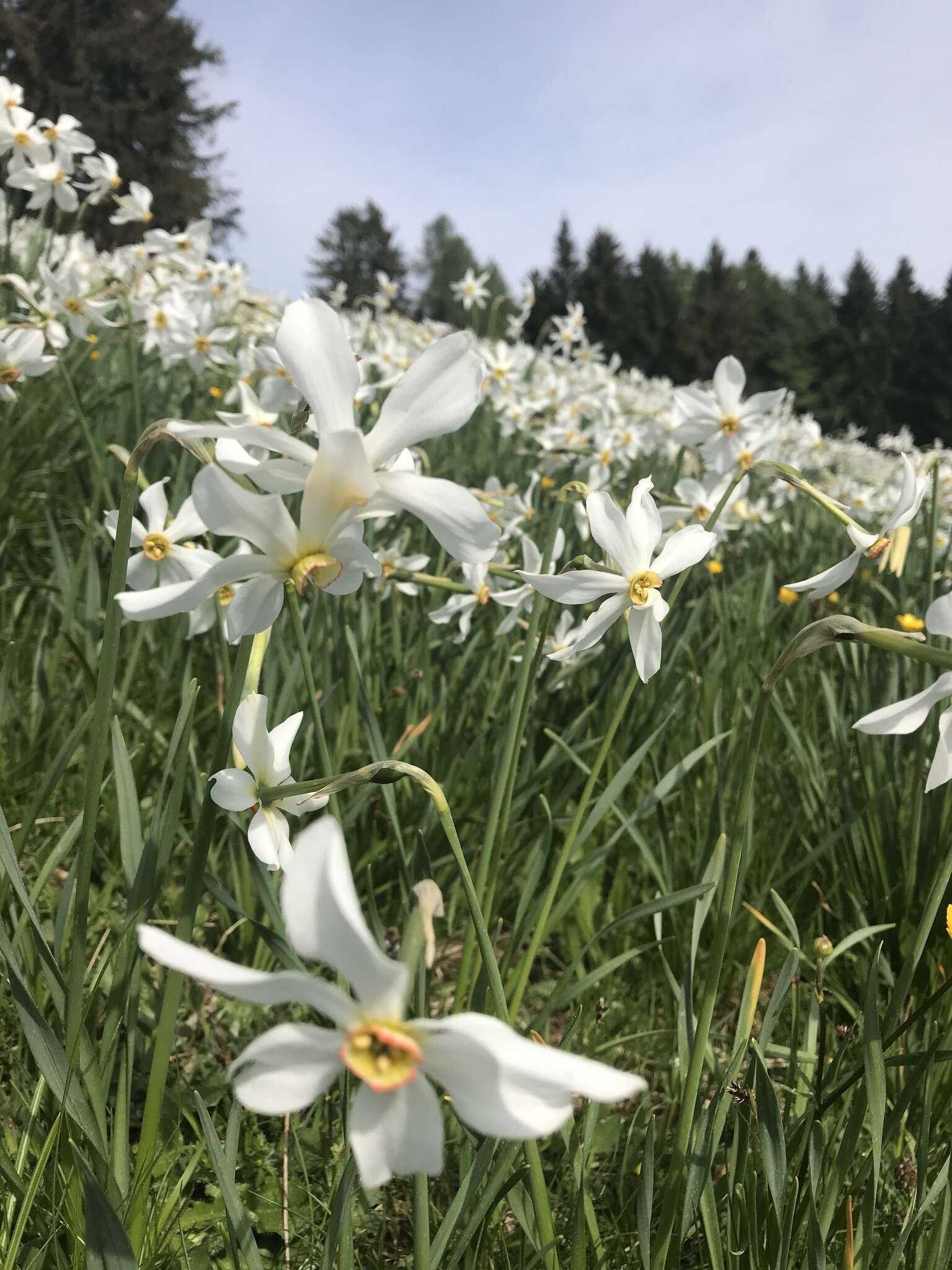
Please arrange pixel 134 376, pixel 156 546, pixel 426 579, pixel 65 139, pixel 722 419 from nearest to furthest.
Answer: pixel 156 546, pixel 426 579, pixel 722 419, pixel 134 376, pixel 65 139

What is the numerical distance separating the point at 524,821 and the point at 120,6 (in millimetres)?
47951

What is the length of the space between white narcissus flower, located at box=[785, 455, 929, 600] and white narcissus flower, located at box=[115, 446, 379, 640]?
0.52m

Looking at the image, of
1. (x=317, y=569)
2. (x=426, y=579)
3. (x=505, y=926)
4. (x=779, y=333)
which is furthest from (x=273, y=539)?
(x=779, y=333)

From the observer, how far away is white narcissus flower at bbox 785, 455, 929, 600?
104 centimetres

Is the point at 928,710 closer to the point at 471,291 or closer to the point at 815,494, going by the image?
the point at 815,494

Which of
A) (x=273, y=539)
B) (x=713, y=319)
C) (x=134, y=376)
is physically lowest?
(x=273, y=539)

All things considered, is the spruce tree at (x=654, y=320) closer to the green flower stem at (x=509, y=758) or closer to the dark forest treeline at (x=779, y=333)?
the dark forest treeline at (x=779, y=333)

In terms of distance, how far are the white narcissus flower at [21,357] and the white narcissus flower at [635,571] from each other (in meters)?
1.37

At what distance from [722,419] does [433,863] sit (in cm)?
143

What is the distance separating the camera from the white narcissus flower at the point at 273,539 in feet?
2.26

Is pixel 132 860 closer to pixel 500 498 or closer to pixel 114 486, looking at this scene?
pixel 500 498

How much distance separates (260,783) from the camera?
936 mm

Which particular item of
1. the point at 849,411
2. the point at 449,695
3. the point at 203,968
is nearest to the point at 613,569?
the point at 203,968

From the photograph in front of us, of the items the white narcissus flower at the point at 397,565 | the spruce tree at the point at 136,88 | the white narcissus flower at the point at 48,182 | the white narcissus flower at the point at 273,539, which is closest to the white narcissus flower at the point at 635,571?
the white narcissus flower at the point at 273,539
